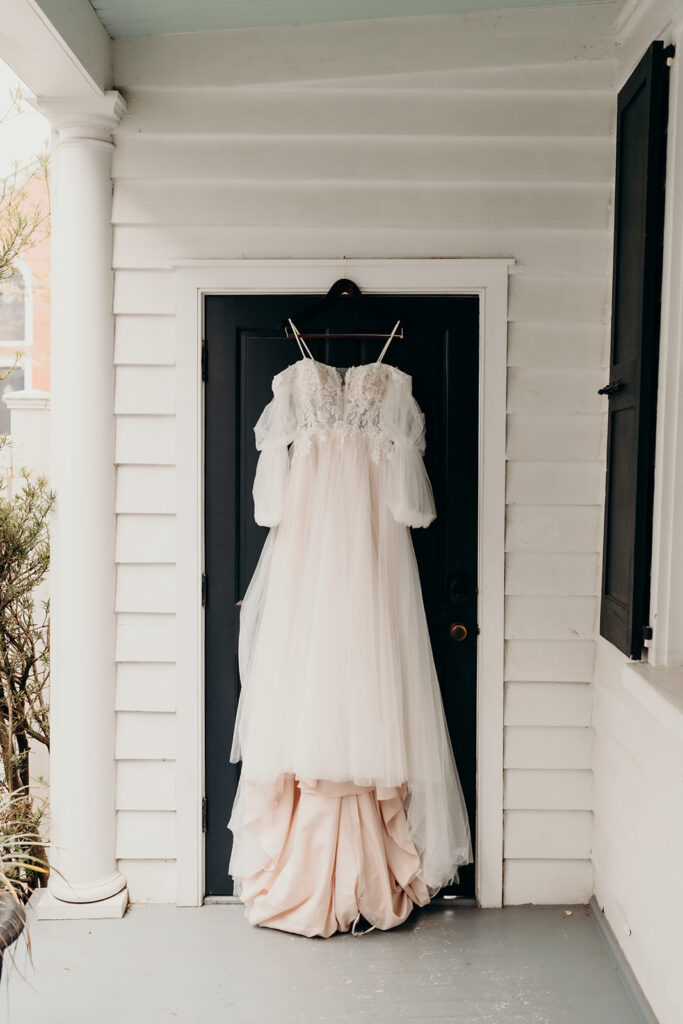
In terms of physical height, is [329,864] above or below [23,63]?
below

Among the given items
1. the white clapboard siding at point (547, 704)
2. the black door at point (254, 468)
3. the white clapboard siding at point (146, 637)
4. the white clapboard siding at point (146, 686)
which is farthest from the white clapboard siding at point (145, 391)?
the white clapboard siding at point (547, 704)

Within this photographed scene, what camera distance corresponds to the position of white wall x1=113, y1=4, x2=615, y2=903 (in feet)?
8.32

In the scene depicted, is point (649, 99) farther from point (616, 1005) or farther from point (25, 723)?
point (25, 723)

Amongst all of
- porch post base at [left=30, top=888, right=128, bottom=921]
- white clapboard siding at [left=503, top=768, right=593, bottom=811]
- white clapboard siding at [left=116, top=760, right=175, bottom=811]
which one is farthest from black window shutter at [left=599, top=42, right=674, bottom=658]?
porch post base at [left=30, top=888, right=128, bottom=921]

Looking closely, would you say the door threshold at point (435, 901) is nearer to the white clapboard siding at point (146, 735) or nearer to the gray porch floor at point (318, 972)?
the gray porch floor at point (318, 972)

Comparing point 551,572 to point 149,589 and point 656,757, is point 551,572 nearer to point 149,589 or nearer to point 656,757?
point 656,757

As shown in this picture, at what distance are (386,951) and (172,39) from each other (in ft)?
9.44

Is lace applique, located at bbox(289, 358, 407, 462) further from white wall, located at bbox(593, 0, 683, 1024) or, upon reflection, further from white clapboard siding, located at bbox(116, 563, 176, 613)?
white wall, located at bbox(593, 0, 683, 1024)

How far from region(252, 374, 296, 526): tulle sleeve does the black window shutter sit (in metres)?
0.96

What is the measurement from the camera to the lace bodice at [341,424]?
8.11ft

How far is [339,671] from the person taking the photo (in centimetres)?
238

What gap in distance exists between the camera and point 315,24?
2.53 metres

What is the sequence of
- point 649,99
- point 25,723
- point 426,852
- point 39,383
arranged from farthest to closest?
point 39,383 → point 25,723 → point 426,852 → point 649,99

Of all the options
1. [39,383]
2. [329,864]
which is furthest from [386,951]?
[39,383]
